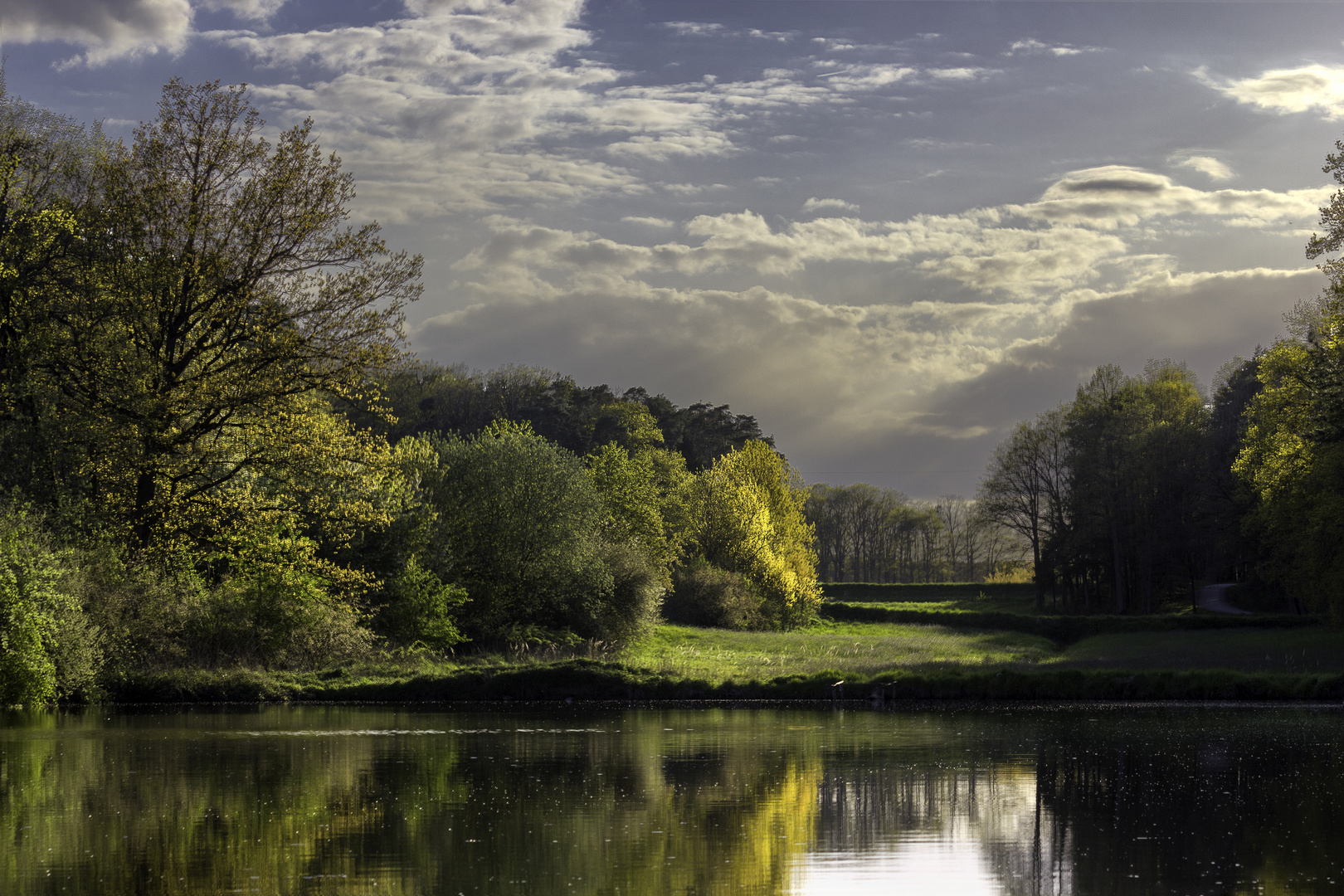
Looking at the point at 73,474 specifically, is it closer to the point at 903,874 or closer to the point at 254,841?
the point at 254,841

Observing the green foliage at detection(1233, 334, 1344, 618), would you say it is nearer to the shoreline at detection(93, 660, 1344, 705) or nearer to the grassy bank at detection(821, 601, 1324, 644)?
the grassy bank at detection(821, 601, 1324, 644)

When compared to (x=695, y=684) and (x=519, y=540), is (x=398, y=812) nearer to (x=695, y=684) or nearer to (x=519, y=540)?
(x=695, y=684)

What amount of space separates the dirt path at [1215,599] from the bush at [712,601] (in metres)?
31.6

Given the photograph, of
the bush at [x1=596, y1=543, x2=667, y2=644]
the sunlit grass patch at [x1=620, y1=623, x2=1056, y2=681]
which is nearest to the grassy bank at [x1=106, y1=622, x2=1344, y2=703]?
the sunlit grass patch at [x1=620, y1=623, x2=1056, y2=681]

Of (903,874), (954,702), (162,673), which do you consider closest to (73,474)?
(162,673)

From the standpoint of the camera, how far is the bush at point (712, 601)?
5844cm

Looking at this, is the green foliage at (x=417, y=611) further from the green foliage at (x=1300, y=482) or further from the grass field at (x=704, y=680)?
the green foliage at (x=1300, y=482)

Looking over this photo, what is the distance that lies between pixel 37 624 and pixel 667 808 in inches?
584

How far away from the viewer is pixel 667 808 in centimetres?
1213

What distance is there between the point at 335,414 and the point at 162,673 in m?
8.10

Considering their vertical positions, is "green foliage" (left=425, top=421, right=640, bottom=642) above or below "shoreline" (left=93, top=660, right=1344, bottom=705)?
above

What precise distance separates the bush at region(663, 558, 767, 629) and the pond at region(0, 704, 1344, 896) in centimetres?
3812

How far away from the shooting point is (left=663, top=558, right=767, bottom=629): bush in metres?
58.4

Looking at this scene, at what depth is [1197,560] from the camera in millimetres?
72188
